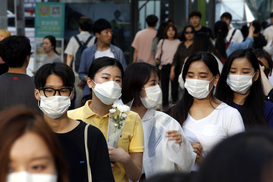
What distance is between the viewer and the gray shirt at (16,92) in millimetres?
4469

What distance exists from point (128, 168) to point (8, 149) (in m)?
1.74

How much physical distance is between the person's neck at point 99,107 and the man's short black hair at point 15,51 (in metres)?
0.99

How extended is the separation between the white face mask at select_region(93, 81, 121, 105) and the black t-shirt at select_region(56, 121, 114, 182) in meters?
0.92

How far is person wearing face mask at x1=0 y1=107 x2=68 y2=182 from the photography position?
193 centimetres

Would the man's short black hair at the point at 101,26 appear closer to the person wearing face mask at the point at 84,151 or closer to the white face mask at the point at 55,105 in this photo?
the white face mask at the point at 55,105

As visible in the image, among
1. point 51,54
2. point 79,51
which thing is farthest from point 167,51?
point 51,54

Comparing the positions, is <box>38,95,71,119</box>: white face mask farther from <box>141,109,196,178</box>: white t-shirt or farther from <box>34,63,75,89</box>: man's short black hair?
<box>141,109,196,178</box>: white t-shirt

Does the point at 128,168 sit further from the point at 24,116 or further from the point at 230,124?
the point at 24,116

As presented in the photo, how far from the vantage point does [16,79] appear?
4.59 m

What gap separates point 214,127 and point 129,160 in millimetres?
992

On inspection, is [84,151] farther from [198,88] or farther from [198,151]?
[198,88]

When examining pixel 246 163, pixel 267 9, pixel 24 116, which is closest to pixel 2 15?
pixel 24 116

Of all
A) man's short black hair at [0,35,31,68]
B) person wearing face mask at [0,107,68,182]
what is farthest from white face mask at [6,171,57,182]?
man's short black hair at [0,35,31,68]

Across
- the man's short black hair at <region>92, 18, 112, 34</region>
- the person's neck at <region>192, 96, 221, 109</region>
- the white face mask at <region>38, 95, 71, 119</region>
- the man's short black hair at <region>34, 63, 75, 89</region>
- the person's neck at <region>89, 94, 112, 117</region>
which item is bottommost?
the person's neck at <region>192, 96, 221, 109</region>
